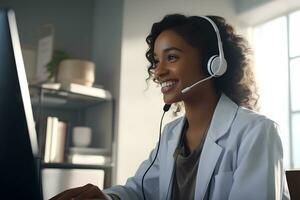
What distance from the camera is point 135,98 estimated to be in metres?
Result: 2.43

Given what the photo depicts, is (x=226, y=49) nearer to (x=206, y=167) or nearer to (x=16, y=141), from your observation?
(x=206, y=167)

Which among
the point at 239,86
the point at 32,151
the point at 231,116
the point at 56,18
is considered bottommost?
the point at 32,151

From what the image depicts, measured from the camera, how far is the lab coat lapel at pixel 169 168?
123 centimetres

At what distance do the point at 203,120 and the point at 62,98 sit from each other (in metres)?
1.24

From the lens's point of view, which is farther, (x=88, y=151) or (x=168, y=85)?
(x=88, y=151)

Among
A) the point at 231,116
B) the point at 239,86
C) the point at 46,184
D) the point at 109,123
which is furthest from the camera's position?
the point at 109,123

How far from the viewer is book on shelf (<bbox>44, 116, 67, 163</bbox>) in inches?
83.0

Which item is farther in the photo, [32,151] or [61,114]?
[61,114]

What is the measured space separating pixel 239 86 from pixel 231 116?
186mm

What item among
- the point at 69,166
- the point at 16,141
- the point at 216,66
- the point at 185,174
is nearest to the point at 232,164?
the point at 185,174

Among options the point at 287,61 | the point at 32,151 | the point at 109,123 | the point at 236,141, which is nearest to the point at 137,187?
the point at 236,141

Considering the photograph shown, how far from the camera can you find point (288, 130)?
→ 262 centimetres

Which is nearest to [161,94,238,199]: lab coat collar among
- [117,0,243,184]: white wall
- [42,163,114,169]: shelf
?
[42,163,114,169]: shelf

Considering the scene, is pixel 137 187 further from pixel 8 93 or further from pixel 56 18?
pixel 56 18
